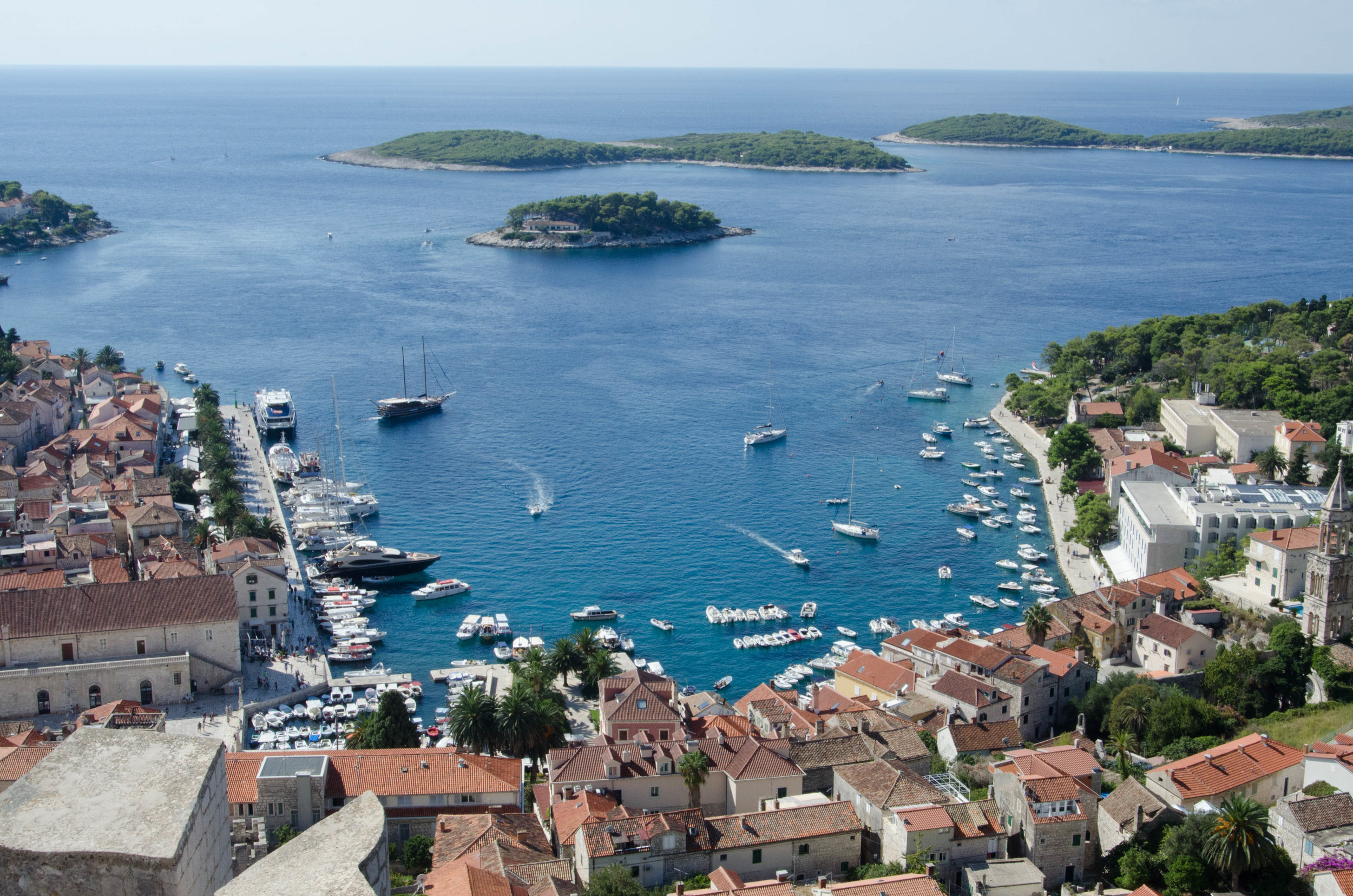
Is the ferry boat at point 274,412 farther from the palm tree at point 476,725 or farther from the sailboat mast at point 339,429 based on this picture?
the palm tree at point 476,725

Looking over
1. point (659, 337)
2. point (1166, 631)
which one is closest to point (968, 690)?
point (1166, 631)

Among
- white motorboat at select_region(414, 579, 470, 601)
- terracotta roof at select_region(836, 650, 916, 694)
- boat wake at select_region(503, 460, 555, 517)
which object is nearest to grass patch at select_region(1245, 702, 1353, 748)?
terracotta roof at select_region(836, 650, 916, 694)

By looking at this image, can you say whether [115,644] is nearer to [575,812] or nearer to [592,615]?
[592,615]

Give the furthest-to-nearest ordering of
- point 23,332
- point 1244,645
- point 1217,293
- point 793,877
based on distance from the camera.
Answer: point 1217,293 → point 23,332 → point 1244,645 → point 793,877

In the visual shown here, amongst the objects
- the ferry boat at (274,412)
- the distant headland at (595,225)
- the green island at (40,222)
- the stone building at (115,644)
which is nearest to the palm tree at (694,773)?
the stone building at (115,644)

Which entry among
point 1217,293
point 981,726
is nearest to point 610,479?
point 981,726

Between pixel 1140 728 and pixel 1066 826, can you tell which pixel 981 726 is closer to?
pixel 1140 728

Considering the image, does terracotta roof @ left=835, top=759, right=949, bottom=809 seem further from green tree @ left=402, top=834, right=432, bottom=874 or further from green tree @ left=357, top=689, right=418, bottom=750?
green tree @ left=357, top=689, right=418, bottom=750
